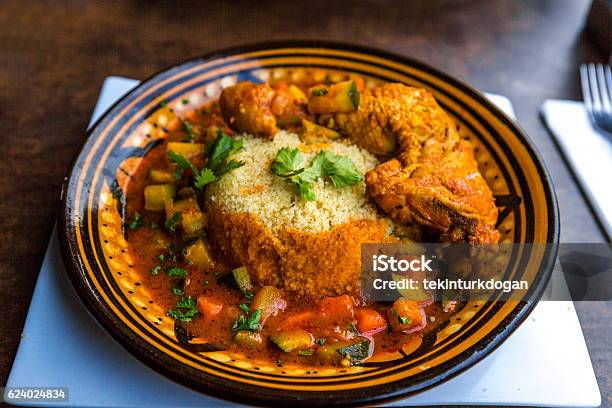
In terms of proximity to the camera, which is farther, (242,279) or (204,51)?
(204,51)

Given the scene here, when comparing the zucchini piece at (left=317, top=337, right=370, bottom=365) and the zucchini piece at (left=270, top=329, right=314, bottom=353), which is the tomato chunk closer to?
the zucchini piece at (left=317, top=337, right=370, bottom=365)

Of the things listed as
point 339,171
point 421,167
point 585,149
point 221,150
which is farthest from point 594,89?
point 221,150

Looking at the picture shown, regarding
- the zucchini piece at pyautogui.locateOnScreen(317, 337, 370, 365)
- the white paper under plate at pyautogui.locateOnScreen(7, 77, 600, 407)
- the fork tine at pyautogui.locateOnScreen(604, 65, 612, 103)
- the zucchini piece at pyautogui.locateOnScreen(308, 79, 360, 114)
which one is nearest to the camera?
the white paper under plate at pyautogui.locateOnScreen(7, 77, 600, 407)

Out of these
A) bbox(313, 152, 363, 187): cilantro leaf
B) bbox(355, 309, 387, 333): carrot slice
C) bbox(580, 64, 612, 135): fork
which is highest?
bbox(580, 64, 612, 135): fork

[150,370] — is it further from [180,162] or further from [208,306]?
[180,162]

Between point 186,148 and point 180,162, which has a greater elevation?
point 186,148

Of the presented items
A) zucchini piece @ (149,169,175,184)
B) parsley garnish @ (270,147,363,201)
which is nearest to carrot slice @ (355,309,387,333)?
parsley garnish @ (270,147,363,201)

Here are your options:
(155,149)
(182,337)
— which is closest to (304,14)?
(155,149)

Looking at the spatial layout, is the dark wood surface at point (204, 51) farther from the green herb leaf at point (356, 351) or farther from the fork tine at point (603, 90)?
the green herb leaf at point (356, 351)
